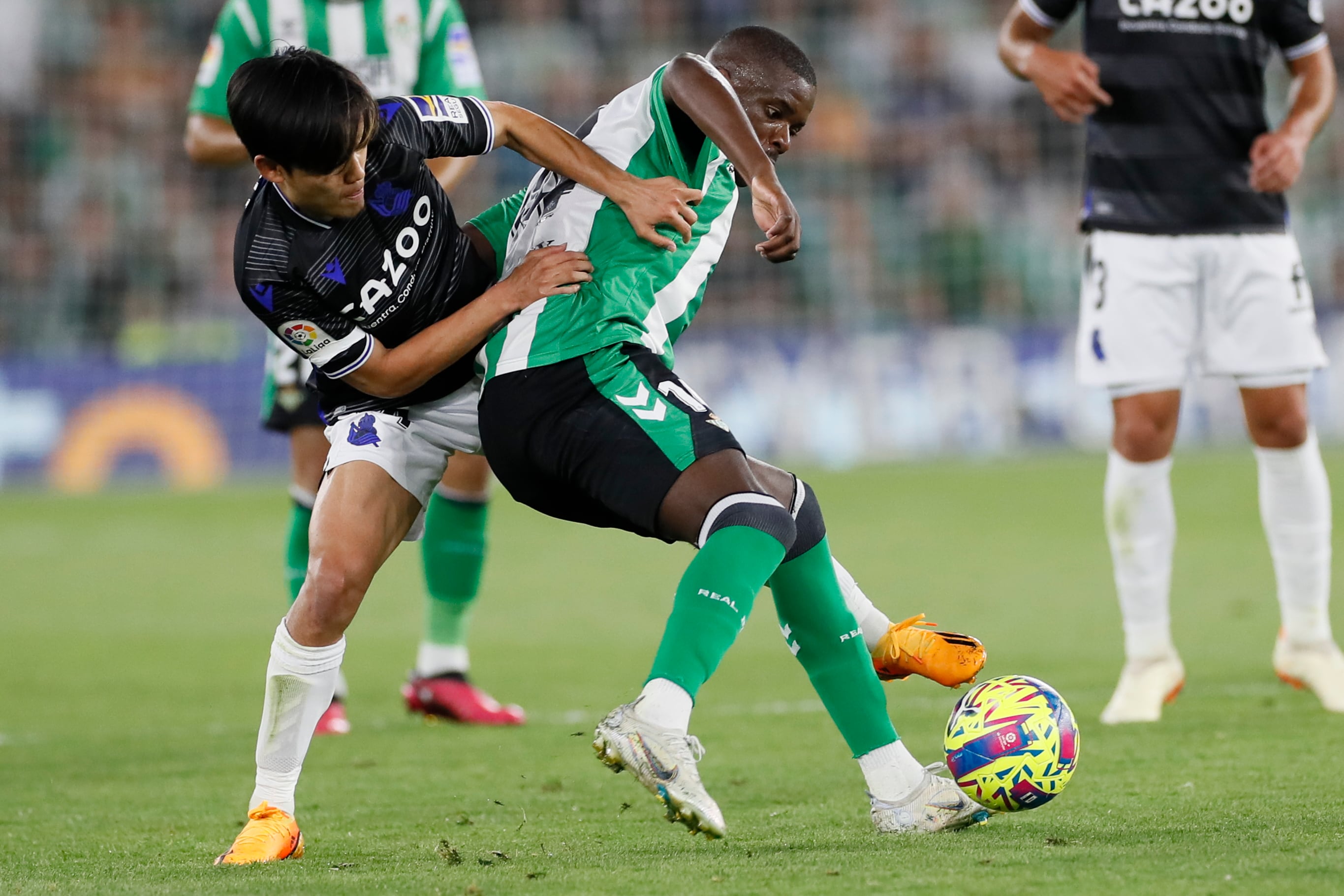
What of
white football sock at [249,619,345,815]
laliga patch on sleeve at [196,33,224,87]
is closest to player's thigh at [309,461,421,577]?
white football sock at [249,619,345,815]

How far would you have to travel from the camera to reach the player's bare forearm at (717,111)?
3.25 m

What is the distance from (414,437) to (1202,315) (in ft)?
8.80

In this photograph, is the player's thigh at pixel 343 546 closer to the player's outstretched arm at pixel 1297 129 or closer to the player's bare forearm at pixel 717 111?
the player's bare forearm at pixel 717 111

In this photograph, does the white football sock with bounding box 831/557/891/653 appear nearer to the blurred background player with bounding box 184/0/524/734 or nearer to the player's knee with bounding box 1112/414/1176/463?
the player's knee with bounding box 1112/414/1176/463

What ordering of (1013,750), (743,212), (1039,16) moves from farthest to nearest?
(743,212)
(1039,16)
(1013,750)

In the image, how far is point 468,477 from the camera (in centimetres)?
548

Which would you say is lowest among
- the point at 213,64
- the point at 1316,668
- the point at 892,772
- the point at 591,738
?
the point at 591,738

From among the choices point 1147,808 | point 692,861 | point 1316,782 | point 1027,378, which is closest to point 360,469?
point 692,861

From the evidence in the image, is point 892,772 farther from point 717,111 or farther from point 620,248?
point 717,111

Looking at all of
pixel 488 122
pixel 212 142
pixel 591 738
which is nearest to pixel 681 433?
pixel 488 122

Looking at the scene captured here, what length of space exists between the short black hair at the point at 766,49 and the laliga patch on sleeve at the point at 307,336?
1047mm

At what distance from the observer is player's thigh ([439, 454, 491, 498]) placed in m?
5.44

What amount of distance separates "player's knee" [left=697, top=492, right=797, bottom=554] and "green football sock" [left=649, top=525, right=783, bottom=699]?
A: 0.01 metres

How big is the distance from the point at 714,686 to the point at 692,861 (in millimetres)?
3055
